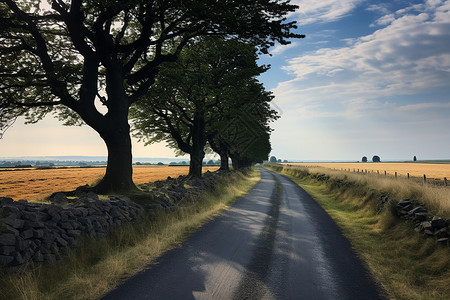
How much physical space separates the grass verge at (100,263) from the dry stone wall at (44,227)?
0.26 metres

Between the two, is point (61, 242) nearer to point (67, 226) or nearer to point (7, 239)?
point (67, 226)

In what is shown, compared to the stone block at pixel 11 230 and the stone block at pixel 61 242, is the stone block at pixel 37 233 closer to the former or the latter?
the stone block at pixel 11 230

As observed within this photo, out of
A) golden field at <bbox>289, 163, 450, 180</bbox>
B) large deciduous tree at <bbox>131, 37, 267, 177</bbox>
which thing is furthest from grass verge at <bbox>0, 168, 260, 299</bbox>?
golden field at <bbox>289, 163, 450, 180</bbox>

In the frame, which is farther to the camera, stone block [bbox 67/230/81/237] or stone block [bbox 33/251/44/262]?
stone block [bbox 67/230/81/237]

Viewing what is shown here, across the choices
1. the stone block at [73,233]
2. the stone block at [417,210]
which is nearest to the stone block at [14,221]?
the stone block at [73,233]

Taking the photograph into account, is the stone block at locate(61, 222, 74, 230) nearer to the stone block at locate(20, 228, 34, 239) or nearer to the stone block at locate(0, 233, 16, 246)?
the stone block at locate(20, 228, 34, 239)

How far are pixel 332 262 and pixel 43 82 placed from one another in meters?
14.3

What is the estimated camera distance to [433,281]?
20.1 feet

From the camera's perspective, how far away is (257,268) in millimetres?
6555

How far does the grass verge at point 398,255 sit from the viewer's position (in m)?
5.82

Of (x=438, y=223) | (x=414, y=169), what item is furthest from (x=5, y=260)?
(x=414, y=169)

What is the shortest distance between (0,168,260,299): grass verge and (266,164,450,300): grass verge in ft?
19.1

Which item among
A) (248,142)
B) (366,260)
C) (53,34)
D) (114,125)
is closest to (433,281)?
(366,260)

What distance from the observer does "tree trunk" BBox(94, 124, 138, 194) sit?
12734mm
